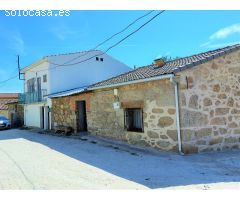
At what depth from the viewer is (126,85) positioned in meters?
13.2

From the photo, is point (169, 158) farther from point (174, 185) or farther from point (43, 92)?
point (43, 92)

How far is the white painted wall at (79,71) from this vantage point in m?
24.8

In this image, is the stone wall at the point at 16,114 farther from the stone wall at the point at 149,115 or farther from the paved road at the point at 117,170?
the paved road at the point at 117,170

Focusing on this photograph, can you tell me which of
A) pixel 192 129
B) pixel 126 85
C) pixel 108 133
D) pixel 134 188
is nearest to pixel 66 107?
pixel 108 133

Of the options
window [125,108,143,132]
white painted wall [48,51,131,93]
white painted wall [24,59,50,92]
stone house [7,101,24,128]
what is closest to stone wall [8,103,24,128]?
stone house [7,101,24,128]

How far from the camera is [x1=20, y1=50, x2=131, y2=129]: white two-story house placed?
976 inches

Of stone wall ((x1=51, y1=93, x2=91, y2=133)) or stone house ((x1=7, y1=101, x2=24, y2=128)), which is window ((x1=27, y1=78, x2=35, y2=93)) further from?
stone wall ((x1=51, y1=93, x2=91, y2=133))

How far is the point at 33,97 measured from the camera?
27438 mm

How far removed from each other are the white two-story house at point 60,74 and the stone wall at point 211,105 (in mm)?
14825

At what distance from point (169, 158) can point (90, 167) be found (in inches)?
110

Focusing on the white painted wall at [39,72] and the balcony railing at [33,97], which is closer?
the white painted wall at [39,72]

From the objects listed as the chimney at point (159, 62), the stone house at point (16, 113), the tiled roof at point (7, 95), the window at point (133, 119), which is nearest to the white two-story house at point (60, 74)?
the stone house at point (16, 113)

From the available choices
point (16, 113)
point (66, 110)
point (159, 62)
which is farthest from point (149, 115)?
point (16, 113)

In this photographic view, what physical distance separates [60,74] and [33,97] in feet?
13.9
